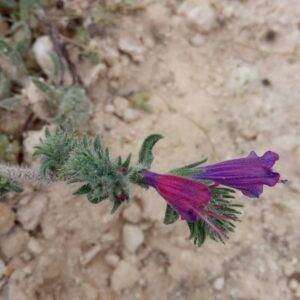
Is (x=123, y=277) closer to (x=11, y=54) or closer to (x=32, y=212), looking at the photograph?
(x=32, y=212)

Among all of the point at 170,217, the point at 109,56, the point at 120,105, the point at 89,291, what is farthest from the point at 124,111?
the point at 170,217

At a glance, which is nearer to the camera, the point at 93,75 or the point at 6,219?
the point at 6,219

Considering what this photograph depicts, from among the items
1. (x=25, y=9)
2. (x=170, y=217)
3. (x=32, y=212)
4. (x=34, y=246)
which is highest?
(x=25, y=9)

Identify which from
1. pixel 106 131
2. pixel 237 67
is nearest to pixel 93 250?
pixel 106 131

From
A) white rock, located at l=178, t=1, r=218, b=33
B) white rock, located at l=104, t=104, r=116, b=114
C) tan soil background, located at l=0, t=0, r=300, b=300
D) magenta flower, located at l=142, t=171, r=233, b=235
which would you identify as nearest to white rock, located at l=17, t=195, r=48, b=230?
tan soil background, located at l=0, t=0, r=300, b=300

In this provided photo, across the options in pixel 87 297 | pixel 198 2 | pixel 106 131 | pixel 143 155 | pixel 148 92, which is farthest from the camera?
pixel 198 2

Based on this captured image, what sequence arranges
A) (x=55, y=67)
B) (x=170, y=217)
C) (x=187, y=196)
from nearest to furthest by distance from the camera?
(x=187, y=196) → (x=170, y=217) → (x=55, y=67)

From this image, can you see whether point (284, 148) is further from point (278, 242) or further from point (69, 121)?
point (69, 121)
